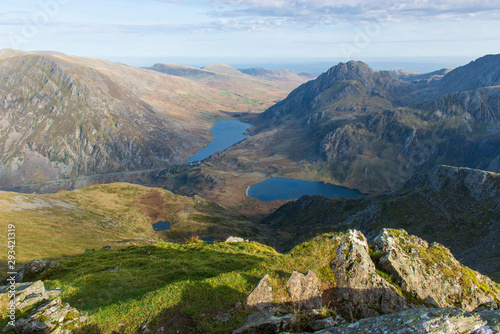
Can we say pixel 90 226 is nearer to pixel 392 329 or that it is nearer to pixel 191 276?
pixel 191 276

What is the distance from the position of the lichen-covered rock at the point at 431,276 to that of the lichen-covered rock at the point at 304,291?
941 cm

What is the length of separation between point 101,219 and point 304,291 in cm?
11692

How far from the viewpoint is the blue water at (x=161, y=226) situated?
13550 cm

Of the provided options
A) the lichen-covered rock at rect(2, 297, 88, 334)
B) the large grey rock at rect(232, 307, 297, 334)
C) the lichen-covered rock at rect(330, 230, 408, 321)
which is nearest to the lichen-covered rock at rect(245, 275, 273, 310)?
the large grey rock at rect(232, 307, 297, 334)

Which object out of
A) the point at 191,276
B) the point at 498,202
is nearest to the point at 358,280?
the point at 191,276

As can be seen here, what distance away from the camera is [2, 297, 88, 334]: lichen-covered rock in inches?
709

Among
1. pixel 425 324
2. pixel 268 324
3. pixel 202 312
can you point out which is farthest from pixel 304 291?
pixel 425 324

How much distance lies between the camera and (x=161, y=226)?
13862 centimetres

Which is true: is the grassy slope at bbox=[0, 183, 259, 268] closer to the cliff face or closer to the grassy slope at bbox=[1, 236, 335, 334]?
the cliff face

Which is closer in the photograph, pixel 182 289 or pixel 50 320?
pixel 50 320

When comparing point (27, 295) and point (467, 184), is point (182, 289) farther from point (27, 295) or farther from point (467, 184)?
point (467, 184)

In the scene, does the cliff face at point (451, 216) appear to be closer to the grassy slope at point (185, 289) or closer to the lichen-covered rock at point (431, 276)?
the lichen-covered rock at point (431, 276)

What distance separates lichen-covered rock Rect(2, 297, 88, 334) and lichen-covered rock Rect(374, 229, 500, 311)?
26.6 m

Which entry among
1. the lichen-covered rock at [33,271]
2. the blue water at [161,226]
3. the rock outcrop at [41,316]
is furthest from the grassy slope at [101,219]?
the rock outcrop at [41,316]
